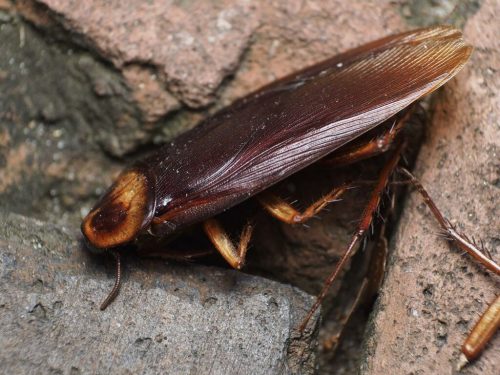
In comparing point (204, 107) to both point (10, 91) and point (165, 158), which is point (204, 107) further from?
point (10, 91)

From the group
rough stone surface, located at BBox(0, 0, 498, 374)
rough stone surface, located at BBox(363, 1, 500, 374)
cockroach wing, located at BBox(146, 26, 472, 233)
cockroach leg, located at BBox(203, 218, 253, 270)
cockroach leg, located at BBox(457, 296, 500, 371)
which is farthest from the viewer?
rough stone surface, located at BBox(0, 0, 498, 374)

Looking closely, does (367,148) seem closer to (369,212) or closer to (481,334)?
(369,212)

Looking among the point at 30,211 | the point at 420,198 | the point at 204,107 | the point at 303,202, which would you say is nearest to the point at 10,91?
the point at 30,211

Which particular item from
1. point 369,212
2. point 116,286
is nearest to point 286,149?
point 369,212

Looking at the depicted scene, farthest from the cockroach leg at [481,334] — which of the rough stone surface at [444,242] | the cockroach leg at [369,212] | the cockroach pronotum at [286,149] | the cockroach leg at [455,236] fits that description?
the cockroach leg at [369,212]

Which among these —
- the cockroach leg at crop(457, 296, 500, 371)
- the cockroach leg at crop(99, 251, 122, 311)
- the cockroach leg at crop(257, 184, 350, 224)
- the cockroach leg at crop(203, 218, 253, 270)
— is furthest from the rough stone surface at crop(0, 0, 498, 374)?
the cockroach leg at crop(457, 296, 500, 371)

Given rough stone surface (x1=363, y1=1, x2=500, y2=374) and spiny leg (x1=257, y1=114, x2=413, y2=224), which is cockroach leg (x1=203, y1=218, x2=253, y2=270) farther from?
rough stone surface (x1=363, y1=1, x2=500, y2=374)
